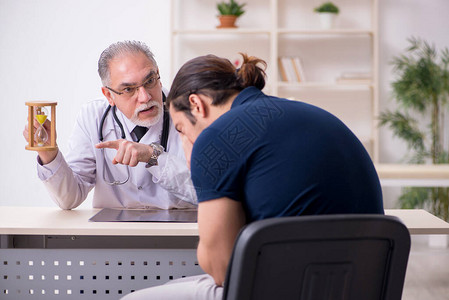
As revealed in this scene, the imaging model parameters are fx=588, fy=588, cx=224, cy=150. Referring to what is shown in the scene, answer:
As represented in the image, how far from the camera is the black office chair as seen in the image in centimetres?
100

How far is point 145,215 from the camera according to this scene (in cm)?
210

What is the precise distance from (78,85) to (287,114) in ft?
13.4

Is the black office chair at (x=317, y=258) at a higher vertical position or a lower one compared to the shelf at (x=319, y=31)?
lower

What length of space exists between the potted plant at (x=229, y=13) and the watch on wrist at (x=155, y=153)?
2707 mm

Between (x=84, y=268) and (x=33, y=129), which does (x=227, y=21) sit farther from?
(x=84, y=268)

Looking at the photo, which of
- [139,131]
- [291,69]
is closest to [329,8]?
[291,69]

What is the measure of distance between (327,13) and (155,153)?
9.77ft

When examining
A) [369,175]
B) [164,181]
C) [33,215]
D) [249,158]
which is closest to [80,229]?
[33,215]

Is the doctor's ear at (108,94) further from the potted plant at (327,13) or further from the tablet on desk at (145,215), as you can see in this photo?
the potted plant at (327,13)

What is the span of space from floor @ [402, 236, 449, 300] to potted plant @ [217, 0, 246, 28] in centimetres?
226

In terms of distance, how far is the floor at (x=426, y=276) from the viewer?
3428mm

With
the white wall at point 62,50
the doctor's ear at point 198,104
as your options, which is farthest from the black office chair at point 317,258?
the white wall at point 62,50

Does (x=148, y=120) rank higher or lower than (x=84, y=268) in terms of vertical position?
higher

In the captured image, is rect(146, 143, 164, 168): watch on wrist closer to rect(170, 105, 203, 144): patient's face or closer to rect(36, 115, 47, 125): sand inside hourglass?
rect(36, 115, 47, 125): sand inside hourglass
